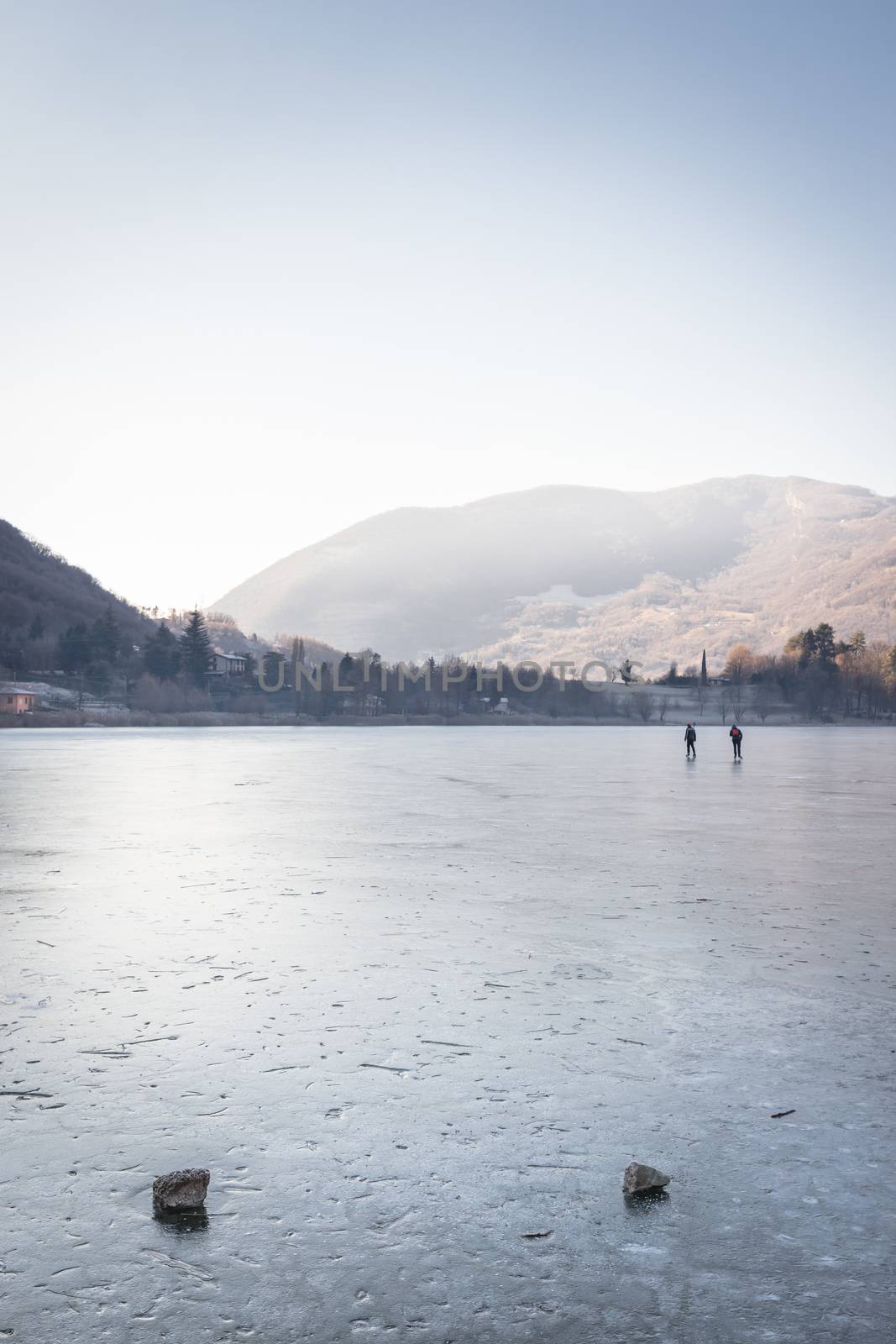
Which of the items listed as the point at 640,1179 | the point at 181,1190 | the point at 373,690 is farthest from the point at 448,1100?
the point at 373,690

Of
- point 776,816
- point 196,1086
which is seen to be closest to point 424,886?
point 196,1086

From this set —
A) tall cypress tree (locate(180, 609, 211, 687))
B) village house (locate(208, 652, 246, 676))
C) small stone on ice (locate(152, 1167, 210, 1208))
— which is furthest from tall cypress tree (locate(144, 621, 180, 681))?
small stone on ice (locate(152, 1167, 210, 1208))

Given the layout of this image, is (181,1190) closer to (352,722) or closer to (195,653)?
(352,722)

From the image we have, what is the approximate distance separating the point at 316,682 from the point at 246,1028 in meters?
137

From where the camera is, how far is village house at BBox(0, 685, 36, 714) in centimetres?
12006

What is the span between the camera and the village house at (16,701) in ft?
394

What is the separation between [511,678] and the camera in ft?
604

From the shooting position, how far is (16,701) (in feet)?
398

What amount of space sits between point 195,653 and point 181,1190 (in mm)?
152263

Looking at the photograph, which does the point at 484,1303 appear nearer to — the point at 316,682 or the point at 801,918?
the point at 801,918

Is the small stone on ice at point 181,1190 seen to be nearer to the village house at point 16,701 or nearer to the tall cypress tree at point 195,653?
the village house at point 16,701

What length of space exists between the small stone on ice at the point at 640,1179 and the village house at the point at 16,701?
124602 mm

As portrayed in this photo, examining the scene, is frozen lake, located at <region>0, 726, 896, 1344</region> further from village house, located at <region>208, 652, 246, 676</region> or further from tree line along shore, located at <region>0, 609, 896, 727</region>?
village house, located at <region>208, 652, 246, 676</region>

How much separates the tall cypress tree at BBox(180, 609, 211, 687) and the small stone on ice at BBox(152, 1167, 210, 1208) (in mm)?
145701
